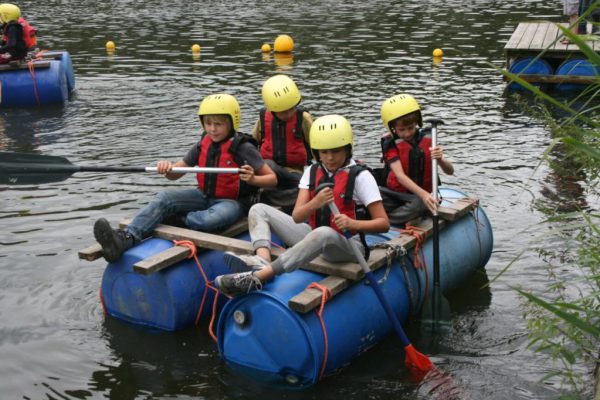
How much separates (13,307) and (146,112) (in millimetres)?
7719

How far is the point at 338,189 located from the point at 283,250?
67cm

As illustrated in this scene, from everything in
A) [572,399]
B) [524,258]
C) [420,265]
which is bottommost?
[524,258]

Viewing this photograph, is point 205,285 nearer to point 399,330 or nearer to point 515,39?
point 399,330

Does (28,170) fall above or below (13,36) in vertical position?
below

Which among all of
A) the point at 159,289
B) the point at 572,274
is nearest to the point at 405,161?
the point at 572,274

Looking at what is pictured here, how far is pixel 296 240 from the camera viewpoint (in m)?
6.96

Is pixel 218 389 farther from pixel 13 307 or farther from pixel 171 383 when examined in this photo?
pixel 13 307

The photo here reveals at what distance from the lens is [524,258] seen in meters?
8.57

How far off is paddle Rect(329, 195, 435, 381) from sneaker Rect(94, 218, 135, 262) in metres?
1.77

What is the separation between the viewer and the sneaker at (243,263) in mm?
6320

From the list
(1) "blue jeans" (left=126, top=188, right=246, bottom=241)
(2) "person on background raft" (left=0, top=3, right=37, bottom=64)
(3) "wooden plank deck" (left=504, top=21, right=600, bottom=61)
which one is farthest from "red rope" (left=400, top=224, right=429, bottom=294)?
(2) "person on background raft" (left=0, top=3, right=37, bottom=64)

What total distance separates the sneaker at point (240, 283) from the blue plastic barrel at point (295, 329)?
0.06 meters

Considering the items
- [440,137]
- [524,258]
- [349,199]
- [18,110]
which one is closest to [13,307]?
[349,199]

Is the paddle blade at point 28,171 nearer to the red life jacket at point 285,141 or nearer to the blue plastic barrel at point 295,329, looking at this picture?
the red life jacket at point 285,141
